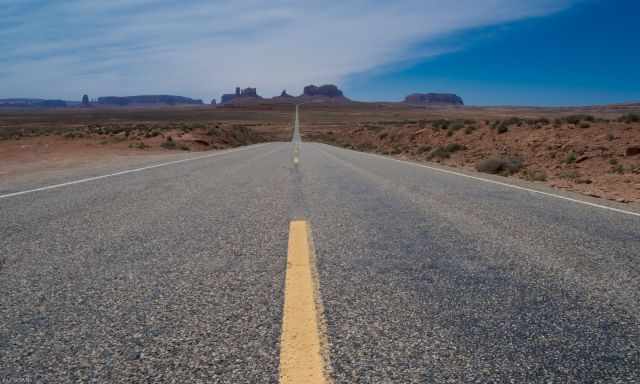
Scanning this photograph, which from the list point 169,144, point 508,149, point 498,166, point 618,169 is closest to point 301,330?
point 618,169

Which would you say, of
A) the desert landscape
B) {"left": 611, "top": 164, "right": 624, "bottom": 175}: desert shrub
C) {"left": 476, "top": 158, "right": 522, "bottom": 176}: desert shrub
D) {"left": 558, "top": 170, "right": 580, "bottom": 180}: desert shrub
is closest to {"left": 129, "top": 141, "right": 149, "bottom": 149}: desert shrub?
the desert landscape

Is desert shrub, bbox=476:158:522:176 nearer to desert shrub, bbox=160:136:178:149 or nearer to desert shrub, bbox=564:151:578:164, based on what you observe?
desert shrub, bbox=564:151:578:164

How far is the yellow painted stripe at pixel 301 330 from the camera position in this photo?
5.74ft

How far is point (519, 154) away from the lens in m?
19.2

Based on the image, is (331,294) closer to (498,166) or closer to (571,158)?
(498,166)

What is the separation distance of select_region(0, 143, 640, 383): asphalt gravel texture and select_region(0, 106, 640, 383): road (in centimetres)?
1

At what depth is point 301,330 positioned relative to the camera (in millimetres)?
2121

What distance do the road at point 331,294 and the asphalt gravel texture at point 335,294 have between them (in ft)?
0.04

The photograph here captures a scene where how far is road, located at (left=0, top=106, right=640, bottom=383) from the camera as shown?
1846 mm

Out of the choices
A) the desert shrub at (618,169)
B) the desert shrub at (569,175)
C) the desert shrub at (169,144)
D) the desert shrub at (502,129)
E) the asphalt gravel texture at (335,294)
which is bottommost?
the desert shrub at (169,144)

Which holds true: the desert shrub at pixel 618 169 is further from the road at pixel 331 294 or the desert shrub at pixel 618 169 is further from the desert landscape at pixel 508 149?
the road at pixel 331 294

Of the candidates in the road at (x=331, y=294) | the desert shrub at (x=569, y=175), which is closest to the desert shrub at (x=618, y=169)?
the desert shrub at (x=569, y=175)

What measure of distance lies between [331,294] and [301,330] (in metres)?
0.52

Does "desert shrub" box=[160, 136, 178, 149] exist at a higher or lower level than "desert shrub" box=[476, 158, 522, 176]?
lower
